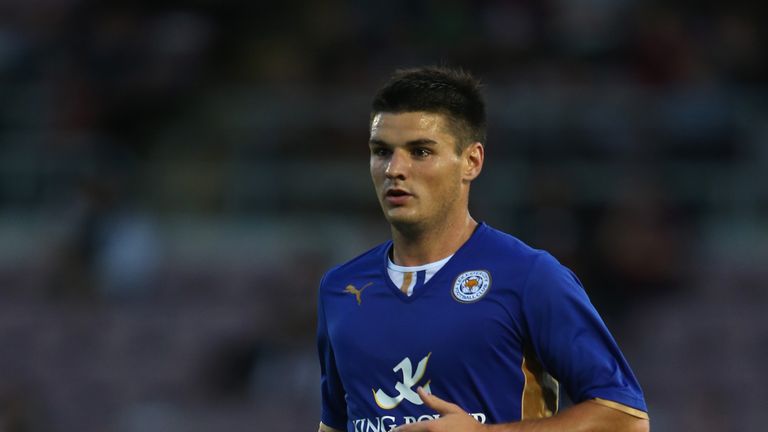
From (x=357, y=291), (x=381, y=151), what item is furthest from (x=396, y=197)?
(x=357, y=291)

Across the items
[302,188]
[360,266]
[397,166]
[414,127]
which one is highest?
[302,188]

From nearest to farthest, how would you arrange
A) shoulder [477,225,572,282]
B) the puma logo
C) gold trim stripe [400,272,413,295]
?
shoulder [477,225,572,282] → gold trim stripe [400,272,413,295] → the puma logo

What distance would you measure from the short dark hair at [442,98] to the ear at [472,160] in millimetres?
21

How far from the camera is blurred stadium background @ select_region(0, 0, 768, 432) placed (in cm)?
928

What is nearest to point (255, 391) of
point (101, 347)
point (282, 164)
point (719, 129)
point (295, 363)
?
point (295, 363)

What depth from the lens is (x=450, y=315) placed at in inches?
161

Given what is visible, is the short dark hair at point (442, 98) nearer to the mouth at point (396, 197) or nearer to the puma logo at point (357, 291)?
the mouth at point (396, 197)

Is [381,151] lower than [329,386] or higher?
higher

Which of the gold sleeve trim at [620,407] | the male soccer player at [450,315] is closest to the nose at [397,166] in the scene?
the male soccer player at [450,315]

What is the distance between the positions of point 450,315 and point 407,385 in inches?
9.9

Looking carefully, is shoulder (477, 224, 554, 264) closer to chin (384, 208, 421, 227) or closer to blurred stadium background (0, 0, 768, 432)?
chin (384, 208, 421, 227)

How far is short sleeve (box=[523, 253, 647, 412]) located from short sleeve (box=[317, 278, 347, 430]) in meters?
0.85

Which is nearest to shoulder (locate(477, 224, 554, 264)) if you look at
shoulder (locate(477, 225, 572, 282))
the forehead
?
shoulder (locate(477, 225, 572, 282))

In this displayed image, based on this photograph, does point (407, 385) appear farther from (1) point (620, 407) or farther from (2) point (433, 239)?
(1) point (620, 407)
